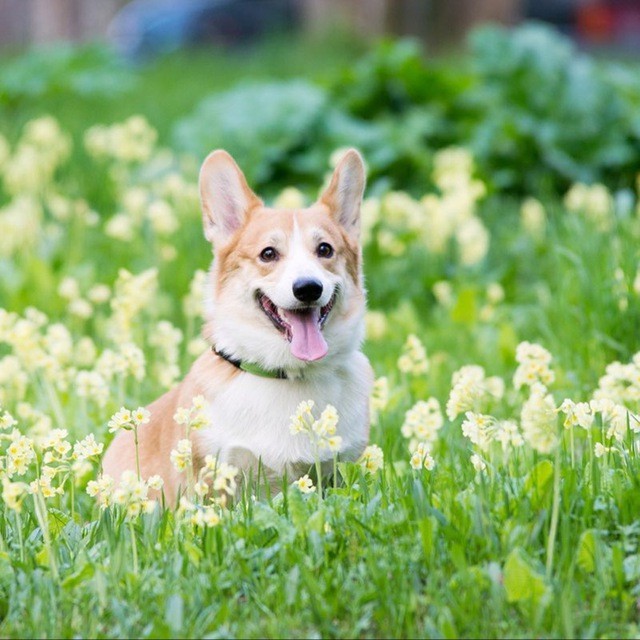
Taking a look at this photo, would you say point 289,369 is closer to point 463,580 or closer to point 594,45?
point 463,580

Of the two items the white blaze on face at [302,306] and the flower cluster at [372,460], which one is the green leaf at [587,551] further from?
the white blaze on face at [302,306]

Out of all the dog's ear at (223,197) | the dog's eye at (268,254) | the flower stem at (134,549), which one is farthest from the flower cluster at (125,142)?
the flower stem at (134,549)

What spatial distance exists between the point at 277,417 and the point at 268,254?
58 cm

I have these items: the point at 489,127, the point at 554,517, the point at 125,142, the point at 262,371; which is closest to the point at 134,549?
the point at 262,371

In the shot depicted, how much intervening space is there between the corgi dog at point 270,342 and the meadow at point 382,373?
0.16 m

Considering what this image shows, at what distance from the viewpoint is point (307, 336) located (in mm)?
4203

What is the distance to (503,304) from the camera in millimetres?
7102

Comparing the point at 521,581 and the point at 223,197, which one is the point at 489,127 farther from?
the point at 521,581

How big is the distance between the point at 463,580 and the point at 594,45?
72.1ft

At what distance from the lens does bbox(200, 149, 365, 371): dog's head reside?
13.8 feet

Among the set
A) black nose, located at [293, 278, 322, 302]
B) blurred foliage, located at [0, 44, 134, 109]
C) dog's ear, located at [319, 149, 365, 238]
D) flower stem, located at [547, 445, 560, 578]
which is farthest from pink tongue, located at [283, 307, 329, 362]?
blurred foliage, located at [0, 44, 134, 109]

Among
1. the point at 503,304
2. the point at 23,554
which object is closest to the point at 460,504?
the point at 23,554

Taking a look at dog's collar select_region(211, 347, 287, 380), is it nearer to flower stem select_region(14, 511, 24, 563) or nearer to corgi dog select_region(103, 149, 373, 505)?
corgi dog select_region(103, 149, 373, 505)

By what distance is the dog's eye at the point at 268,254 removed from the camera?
4352mm
